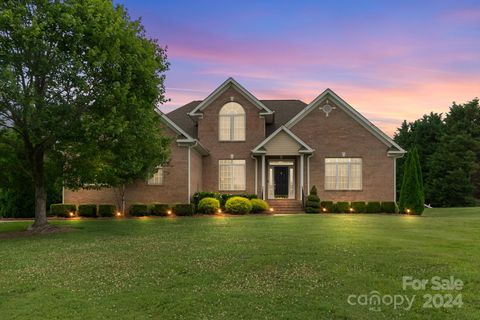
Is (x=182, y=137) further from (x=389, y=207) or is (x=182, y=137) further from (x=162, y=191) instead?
(x=389, y=207)

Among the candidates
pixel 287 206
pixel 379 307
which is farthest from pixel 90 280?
pixel 287 206

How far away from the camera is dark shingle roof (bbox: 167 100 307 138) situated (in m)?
30.9

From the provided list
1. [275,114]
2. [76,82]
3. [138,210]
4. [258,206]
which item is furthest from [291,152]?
[76,82]

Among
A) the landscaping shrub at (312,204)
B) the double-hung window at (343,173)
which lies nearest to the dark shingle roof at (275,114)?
the double-hung window at (343,173)

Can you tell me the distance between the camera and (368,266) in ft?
28.1

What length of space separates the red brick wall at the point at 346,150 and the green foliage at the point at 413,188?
9.31ft

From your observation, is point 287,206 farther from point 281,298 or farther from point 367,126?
point 281,298

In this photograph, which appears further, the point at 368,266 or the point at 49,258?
the point at 49,258

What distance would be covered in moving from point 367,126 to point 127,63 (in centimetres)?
1847

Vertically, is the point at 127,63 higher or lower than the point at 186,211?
higher

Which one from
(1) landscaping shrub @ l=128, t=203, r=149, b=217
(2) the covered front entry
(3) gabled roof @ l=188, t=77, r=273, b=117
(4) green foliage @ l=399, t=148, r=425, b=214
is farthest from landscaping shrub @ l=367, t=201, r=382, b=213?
(1) landscaping shrub @ l=128, t=203, r=149, b=217

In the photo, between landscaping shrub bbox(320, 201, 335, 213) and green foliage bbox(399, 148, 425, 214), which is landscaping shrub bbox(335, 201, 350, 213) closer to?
landscaping shrub bbox(320, 201, 335, 213)

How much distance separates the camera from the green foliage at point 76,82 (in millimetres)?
13586

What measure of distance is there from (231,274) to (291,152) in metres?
19.6
